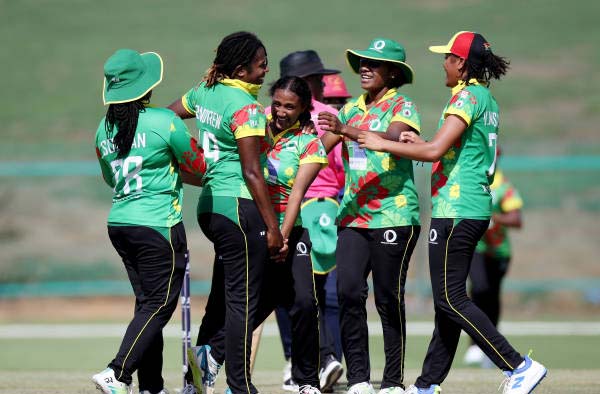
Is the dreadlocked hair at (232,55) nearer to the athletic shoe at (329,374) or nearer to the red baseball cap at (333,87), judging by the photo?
the athletic shoe at (329,374)

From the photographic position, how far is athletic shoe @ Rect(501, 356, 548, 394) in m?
6.58

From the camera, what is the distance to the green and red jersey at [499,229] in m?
10.5

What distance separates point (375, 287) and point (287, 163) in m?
0.97

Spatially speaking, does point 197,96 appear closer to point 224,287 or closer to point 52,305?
point 224,287

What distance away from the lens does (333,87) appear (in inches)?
363

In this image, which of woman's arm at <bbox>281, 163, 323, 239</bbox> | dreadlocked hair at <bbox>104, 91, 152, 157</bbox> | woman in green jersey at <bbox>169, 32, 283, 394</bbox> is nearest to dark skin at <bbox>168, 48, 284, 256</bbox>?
woman in green jersey at <bbox>169, 32, 283, 394</bbox>

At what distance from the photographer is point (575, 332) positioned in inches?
505

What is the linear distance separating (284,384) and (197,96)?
2.62 m

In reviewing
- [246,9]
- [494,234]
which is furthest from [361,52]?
[246,9]

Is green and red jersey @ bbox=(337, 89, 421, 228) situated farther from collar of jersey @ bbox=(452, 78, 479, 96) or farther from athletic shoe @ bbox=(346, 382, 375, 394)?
athletic shoe @ bbox=(346, 382, 375, 394)

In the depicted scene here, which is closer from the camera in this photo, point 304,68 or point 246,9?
point 304,68

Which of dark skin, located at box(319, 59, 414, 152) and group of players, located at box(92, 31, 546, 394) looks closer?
group of players, located at box(92, 31, 546, 394)

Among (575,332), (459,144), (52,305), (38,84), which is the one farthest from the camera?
(38,84)

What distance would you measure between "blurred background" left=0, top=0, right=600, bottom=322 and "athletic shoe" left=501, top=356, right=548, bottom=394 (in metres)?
8.30
